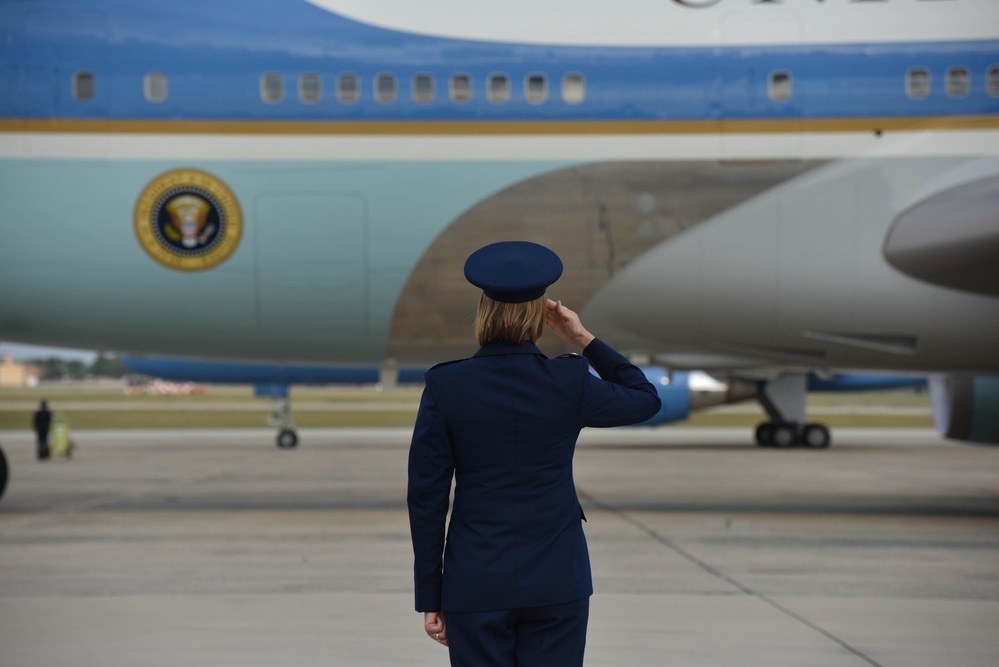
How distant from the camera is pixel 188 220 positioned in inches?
416

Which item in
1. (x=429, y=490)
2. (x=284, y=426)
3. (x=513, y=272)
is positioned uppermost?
(x=513, y=272)

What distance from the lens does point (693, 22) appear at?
10477 mm

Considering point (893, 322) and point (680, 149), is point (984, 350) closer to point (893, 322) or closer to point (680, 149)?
point (893, 322)

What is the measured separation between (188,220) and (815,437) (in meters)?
19.6

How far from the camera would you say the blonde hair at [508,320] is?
10.6 feet

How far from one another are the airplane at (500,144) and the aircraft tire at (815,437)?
655 inches

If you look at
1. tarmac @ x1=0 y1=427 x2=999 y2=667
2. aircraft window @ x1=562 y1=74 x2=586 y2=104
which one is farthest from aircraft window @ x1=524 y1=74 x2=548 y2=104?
tarmac @ x1=0 y1=427 x2=999 y2=667

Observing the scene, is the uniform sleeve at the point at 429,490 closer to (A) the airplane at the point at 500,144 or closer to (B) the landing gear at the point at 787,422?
(A) the airplane at the point at 500,144

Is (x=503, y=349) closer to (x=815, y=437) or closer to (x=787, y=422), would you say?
(x=787, y=422)

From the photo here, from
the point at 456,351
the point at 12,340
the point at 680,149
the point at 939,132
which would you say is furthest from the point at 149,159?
the point at 939,132

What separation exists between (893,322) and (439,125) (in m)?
4.51

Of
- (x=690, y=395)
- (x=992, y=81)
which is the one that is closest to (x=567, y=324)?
(x=992, y=81)

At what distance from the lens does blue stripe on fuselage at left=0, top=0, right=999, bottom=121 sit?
10.4 meters

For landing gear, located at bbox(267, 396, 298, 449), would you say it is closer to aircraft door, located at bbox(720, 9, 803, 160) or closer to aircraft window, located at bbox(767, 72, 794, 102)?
aircraft door, located at bbox(720, 9, 803, 160)
